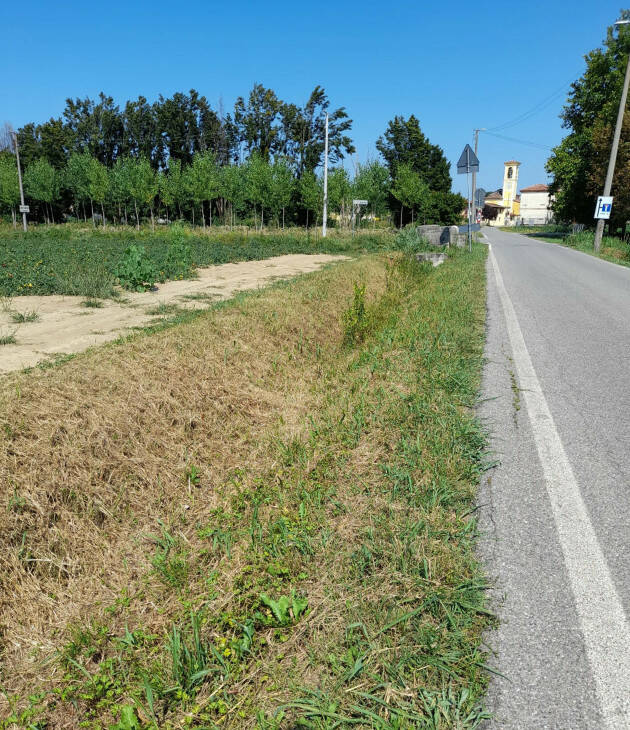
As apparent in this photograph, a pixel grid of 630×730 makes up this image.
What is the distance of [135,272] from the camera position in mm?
11734

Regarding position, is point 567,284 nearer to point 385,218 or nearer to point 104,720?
point 104,720

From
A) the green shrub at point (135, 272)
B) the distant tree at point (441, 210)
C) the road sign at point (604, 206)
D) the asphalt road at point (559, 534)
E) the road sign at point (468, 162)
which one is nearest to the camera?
the asphalt road at point (559, 534)

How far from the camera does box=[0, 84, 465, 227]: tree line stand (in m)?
42.6

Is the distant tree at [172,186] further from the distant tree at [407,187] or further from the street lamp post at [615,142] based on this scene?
the street lamp post at [615,142]

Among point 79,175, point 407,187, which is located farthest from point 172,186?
point 407,187

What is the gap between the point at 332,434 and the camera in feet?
12.8

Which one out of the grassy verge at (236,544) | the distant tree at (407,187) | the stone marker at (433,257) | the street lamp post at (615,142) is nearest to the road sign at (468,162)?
the stone marker at (433,257)

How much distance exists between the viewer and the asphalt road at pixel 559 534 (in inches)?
69.5

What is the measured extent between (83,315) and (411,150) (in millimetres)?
63351

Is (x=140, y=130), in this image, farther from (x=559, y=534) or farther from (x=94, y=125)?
(x=559, y=534)

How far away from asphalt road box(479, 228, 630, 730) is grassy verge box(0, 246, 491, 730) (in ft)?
0.48

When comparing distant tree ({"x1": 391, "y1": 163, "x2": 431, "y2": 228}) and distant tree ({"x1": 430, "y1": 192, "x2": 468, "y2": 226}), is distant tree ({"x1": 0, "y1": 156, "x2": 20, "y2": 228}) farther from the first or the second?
distant tree ({"x1": 430, "y1": 192, "x2": 468, "y2": 226})

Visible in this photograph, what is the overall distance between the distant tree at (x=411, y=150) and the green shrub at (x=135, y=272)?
56.0m

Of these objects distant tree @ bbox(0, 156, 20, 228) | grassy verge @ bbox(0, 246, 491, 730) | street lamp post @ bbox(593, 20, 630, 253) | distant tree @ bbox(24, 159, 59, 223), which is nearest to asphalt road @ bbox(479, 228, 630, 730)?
grassy verge @ bbox(0, 246, 491, 730)
